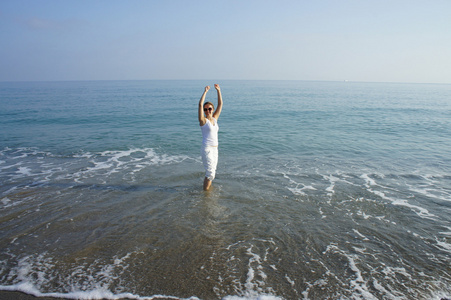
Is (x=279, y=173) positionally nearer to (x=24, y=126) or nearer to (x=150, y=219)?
(x=150, y=219)

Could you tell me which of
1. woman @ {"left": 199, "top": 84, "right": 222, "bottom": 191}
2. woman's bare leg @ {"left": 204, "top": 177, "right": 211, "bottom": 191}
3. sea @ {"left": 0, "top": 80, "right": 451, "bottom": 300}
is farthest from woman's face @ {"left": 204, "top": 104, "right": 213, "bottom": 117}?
sea @ {"left": 0, "top": 80, "right": 451, "bottom": 300}

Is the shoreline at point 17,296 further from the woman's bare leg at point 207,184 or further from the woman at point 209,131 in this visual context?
the woman's bare leg at point 207,184

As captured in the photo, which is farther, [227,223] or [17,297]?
[227,223]

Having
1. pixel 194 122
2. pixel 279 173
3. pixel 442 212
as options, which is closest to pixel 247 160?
pixel 279 173

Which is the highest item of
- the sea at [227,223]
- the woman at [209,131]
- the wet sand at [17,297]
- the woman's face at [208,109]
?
the woman's face at [208,109]

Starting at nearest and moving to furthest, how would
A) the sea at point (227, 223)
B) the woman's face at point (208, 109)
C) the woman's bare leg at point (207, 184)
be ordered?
1. the sea at point (227, 223)
2. the woman's face at point (208, 109)
3. the woman's bare leg at point (207, 184)

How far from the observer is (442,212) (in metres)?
6.50

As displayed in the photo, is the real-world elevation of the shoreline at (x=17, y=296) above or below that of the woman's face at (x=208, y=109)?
below

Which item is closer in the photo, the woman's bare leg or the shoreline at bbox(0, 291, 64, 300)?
the shoreline at bbox(0, 291, 64, 300)

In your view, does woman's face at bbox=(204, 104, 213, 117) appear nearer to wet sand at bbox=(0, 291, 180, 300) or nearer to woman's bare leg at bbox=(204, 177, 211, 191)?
woman's bare leg at bbox=(204, 177, 211, 191)

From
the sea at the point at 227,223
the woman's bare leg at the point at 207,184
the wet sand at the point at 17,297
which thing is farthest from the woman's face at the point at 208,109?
the wet sand at the point at 17,297

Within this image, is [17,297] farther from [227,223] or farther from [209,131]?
[209,131]

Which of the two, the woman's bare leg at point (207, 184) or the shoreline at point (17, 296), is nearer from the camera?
the shoreline at point (17, 296)

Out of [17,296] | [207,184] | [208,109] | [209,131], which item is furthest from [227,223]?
[17,296]
